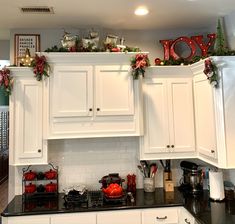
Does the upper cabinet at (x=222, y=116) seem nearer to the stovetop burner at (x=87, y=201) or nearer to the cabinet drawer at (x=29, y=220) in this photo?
the stovetop burner at (x=87, y=201)

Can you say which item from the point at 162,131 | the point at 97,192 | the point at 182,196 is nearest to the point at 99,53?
the point at 162,131

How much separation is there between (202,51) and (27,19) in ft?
6.56

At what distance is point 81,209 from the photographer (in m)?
2.38

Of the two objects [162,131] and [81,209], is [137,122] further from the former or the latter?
[81,209]

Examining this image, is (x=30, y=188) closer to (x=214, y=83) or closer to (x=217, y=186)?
(x=217, y=186)

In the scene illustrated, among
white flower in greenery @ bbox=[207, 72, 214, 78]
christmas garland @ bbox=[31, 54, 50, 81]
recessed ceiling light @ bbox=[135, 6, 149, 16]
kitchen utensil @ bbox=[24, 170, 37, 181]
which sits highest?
recessed ceiling light @ bbox=[135, 6, 149, 16]

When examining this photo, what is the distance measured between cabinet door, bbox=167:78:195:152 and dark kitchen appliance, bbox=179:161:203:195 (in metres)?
0.22

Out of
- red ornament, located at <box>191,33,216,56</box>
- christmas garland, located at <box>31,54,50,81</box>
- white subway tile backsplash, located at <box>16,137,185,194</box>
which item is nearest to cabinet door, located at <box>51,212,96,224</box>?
white subway tile backsplash, located at <box>16,137,185,194</box>

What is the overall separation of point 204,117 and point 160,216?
1075 mm

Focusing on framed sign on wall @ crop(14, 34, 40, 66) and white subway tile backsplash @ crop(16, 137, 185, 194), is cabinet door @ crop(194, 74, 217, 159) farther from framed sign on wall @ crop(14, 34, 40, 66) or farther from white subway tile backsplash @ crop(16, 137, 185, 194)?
framed sign on wall @ crop(14, 34, 40, 66)

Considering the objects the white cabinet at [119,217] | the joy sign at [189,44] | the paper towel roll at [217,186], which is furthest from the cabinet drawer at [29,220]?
the joy sign at [189,44]

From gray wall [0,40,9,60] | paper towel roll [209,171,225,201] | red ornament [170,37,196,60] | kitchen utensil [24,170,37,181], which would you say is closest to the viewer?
paper towel roll [209,171,225,201]

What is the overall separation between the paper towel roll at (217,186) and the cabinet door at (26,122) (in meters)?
1.73

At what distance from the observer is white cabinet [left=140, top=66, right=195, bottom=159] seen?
2.76 metres
